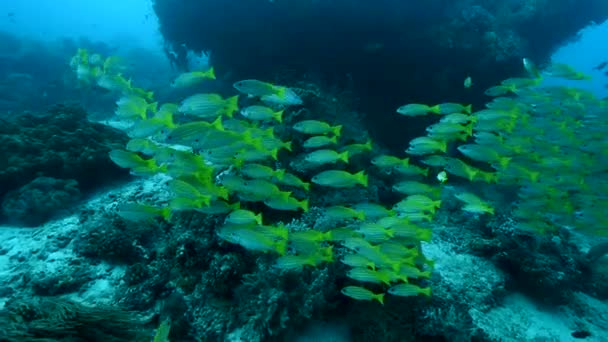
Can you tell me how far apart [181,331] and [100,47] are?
1184 inches

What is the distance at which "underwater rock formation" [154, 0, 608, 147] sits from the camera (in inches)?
510

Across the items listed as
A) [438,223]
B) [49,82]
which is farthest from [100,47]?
[438,223]

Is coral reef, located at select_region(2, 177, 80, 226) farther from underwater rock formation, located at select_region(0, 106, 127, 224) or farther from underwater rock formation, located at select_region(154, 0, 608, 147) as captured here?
underwater rock formation, located at select_region(154, 0, 608, 147)

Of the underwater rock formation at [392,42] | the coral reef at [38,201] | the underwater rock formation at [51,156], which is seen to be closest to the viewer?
the coral reef at [38,201]

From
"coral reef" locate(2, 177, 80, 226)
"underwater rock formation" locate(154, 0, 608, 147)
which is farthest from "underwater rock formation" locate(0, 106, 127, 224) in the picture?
"underwater rock formation" locate(154, 0, 608, 147)

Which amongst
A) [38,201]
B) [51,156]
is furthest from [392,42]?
[38,201]

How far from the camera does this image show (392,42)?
1320 cm

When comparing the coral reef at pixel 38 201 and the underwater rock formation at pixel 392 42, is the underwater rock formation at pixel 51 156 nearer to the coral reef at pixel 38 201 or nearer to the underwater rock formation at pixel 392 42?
the coral reef at pixel 38 201

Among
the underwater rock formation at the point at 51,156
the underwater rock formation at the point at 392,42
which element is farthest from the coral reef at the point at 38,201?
the underwater rock formation at the point at 392,42

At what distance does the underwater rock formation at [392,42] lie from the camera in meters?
13.0

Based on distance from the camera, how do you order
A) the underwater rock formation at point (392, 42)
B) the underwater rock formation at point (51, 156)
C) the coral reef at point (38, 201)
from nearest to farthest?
the coral reef at point (38, 201), the underwater rock formation at point (51, 156), the underwater rock formation at point (392, 42)

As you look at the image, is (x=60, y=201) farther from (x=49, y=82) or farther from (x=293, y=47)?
(x=49, y=82)

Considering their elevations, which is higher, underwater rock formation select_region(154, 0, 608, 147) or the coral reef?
underwater rock formation select_region(154, 0, 608, 147)

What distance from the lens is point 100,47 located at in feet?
97.7
